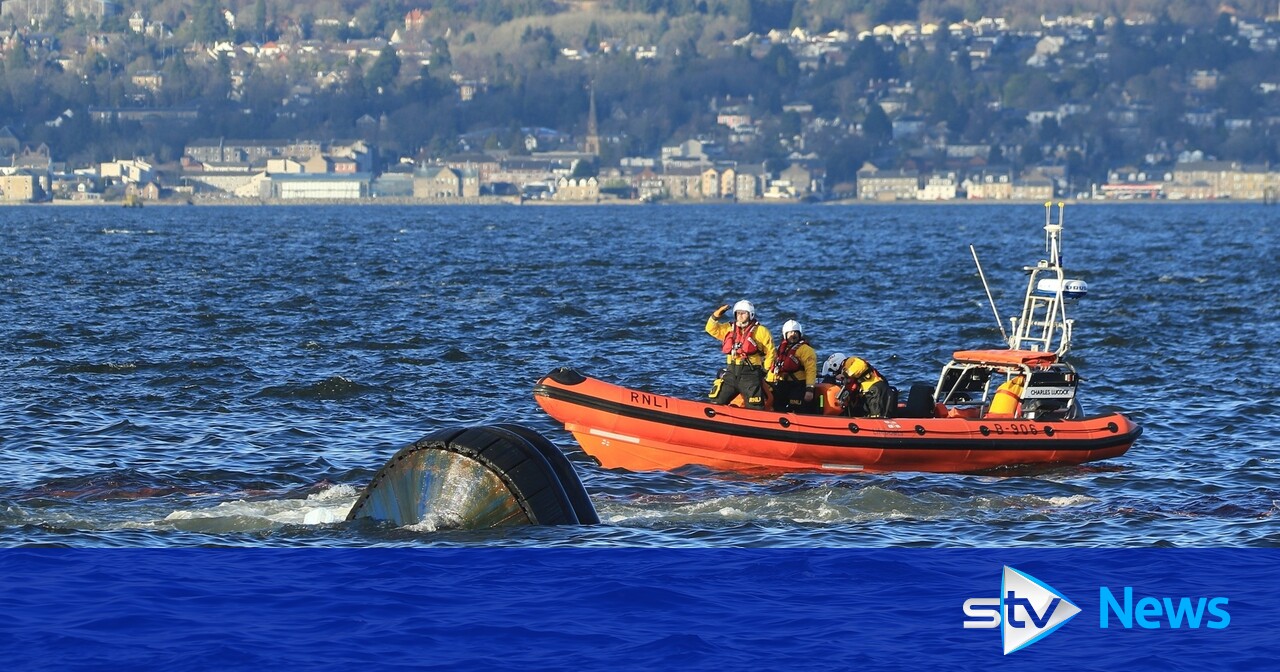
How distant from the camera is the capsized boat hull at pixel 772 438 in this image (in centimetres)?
1834

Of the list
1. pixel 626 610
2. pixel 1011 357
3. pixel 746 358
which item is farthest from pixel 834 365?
pixel 626 610

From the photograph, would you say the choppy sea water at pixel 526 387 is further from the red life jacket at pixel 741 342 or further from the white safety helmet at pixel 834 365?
the white safety helmet at pixel 834 365

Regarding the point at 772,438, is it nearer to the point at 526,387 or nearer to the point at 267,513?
the point at 267,513

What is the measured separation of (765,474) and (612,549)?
551cm

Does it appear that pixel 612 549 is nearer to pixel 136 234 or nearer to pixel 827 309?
pixel 827 309

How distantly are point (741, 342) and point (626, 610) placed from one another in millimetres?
7965

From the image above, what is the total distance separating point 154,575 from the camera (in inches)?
480

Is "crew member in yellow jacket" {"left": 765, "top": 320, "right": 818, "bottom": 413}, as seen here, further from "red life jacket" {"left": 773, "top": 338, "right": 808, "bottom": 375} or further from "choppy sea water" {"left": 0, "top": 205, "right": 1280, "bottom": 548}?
A: "choppy sea water" {"left": 0, "top": 205, "right": 1280, "bottom": 548}

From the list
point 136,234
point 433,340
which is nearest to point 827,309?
point 433,340

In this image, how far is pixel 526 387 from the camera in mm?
25609

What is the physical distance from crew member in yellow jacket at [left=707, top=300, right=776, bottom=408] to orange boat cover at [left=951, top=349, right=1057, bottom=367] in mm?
2304

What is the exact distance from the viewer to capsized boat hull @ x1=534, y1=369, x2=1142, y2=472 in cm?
1834

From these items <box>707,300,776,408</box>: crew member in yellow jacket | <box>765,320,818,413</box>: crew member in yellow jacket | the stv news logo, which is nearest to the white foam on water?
<box>707,300,776,408</box>: crew member in yellow jacket

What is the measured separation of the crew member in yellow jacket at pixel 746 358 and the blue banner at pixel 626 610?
19.1ft
